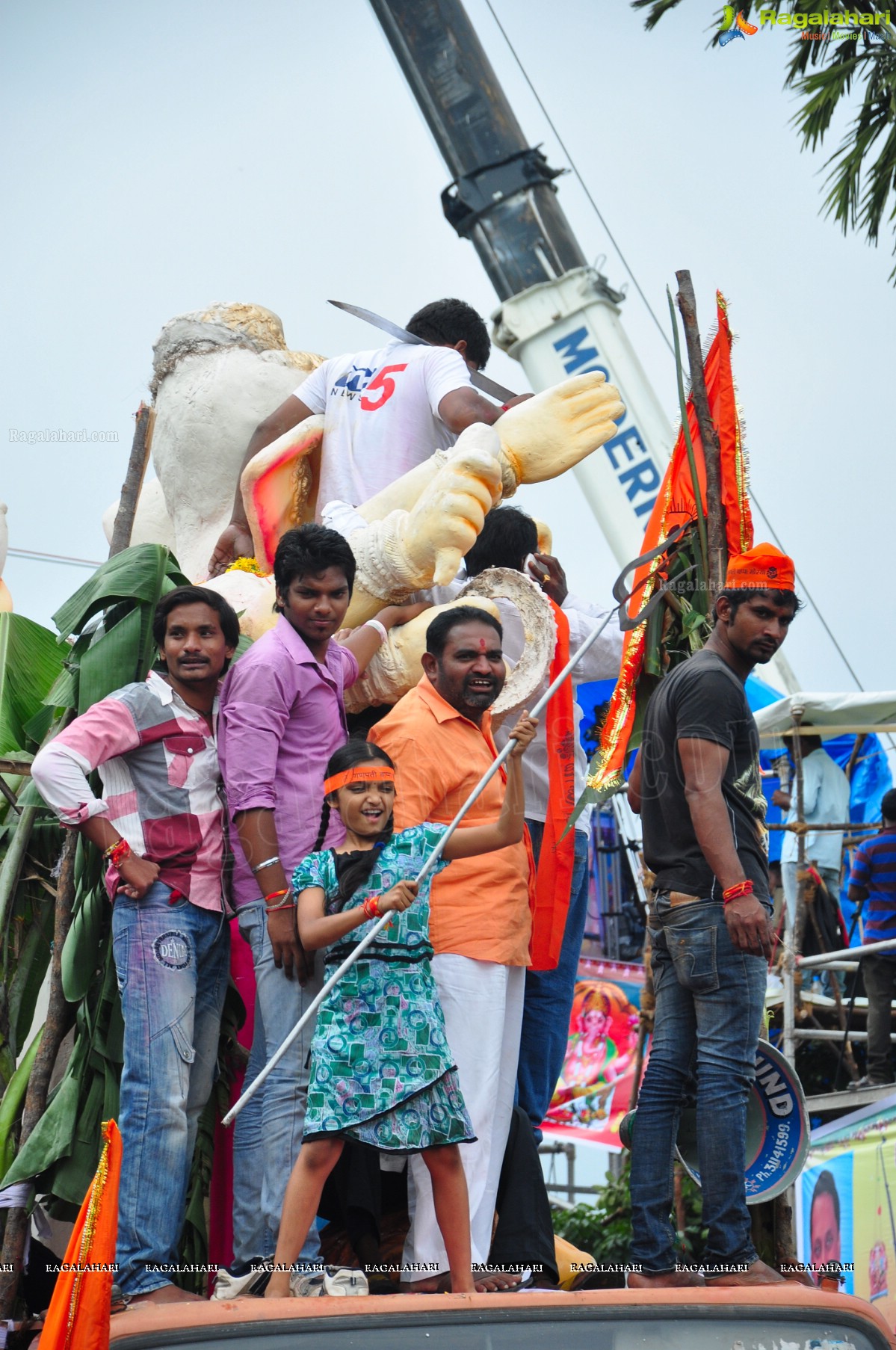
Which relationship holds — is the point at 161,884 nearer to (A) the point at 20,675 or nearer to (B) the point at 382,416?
(A) the point at 20,675

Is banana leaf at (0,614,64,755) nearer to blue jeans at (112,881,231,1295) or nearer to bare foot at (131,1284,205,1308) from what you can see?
blue jeans at (112,881,231,1295)

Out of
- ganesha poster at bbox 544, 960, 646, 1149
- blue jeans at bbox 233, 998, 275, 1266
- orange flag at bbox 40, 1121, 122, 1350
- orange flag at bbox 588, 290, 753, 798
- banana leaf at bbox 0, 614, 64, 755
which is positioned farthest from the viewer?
ganesha poster at bbox 544, 960, 646, 1149

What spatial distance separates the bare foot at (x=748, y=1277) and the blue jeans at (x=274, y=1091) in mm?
907

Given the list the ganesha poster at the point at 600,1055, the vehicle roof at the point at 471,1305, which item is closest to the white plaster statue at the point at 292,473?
the vehicle roof at the point at 471,1305

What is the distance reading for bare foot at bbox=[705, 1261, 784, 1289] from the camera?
3426mm

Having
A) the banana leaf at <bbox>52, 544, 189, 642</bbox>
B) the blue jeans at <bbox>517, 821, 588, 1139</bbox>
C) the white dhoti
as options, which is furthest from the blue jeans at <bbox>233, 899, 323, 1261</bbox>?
the banana leaf at <bbox>52, 544, 189, 642</bbox>

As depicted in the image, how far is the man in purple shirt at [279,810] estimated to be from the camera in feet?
11.8

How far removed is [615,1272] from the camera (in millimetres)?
3818

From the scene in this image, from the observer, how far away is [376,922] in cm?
355

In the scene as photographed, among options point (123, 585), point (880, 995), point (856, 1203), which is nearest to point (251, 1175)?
point (123, 585)

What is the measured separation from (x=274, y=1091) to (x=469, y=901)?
0.67 meters

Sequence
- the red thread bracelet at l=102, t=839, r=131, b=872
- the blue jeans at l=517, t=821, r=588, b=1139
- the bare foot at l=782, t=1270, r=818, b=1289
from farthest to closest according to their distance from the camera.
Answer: the blue jeans at l=517, t=821, r=588, b=1139 → the bare foot at l=782, t=1270, r=818, b=1289 → the red thread bracelet at l=102, t=839, r=131, b=872

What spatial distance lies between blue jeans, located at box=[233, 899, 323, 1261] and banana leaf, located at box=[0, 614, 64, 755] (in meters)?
1.70

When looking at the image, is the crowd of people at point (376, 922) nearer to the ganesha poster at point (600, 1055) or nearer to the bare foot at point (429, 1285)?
the bare foot at point (429, 1285)
